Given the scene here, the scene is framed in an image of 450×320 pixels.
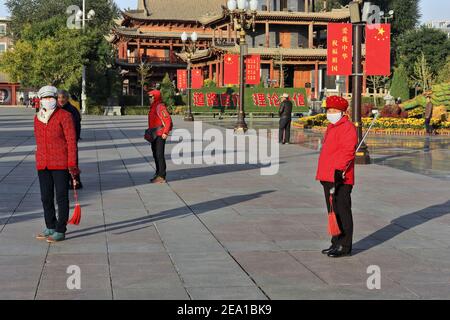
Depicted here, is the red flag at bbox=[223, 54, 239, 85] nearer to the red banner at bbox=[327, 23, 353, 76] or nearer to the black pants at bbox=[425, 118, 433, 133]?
the red banner at bbox=[327, 23, 353, 76]

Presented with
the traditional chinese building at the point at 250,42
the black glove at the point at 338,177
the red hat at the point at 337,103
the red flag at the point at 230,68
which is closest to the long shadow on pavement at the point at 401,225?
the black glove at the point at 338,177

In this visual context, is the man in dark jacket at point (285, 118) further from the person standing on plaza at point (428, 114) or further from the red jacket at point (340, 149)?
the red jacket at point (340, 149)

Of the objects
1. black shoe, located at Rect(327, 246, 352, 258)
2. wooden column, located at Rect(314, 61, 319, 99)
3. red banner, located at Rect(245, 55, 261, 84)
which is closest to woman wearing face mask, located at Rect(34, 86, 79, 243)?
black shoe, located at Rect(327, 246, 352, 258)

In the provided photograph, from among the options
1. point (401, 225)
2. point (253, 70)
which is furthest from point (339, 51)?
point (401, 225)

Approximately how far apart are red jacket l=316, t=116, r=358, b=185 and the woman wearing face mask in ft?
8.92

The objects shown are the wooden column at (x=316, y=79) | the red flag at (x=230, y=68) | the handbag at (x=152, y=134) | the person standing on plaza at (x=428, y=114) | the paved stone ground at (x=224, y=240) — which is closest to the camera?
the paved stone ground at (x=224, y=240)

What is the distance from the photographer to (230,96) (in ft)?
164

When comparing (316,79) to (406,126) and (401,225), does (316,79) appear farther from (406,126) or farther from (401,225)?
(401,225)

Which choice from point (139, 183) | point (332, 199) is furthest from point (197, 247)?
point (139, 183)

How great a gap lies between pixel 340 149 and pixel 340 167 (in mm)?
183

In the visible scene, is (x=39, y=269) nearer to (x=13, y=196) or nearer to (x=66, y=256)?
(x=66, y=256)

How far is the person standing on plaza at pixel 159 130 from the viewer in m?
13.3

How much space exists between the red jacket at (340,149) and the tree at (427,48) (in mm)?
63837
